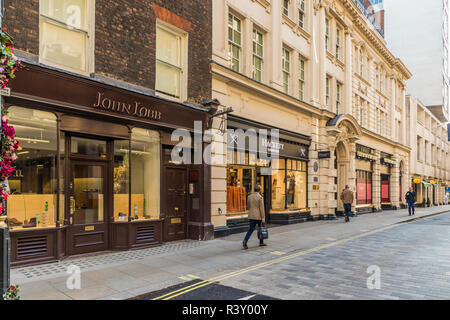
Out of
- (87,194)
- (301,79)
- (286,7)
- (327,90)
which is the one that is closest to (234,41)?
(286,7)

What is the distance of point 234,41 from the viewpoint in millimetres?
13938

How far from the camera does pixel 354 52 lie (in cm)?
2478

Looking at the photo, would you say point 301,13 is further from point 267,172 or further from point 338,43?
point 267,172

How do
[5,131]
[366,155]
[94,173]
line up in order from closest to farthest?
[5,131], [94,173], [366,155]

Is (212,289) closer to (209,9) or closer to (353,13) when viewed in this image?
(209,9)

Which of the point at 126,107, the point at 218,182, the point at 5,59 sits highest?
the point at 126,107

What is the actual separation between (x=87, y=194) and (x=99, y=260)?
6.05 feet

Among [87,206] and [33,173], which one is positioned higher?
[33,173]

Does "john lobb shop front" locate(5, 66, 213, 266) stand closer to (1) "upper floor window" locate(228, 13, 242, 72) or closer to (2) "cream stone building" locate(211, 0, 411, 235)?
(2) "cream stone building" locate(211, 0, 411, 235)

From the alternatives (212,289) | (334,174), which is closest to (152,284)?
(212,289)

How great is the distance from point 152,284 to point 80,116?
4688 mm

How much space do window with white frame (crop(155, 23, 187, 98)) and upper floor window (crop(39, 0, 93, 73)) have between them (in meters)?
2.38

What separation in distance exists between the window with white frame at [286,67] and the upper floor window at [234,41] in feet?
12.3

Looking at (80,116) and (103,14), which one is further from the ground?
(103,14)
